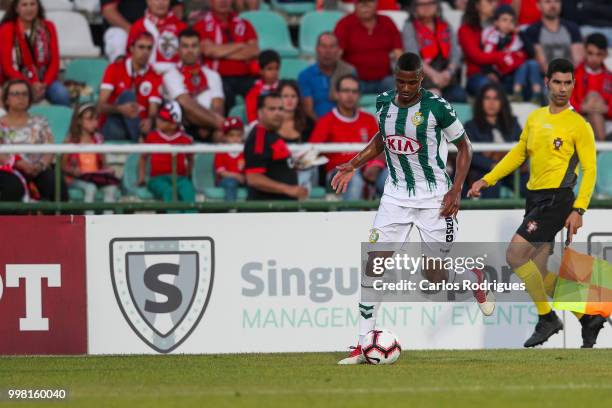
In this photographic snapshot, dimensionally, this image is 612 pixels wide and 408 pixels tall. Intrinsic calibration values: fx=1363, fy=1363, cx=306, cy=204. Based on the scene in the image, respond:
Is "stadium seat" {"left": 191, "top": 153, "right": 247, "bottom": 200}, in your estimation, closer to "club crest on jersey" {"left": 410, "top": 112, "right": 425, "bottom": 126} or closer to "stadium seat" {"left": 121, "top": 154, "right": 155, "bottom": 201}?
"stadium seat" {"left": 121, "top": 154, "right": 155, "bottom": 201}

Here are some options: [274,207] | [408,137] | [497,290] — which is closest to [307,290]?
[274,207]

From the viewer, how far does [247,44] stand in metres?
15.6

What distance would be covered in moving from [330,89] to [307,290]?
3.32 metres

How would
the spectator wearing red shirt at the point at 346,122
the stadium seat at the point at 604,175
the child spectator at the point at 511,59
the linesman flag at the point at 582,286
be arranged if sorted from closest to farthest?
the linesman flag at the point at 582,286 < the stadium seat at the point at 604,175 < the spectator wearing red shirt at the point at 346,122 < the child spectator at the point at 511,59

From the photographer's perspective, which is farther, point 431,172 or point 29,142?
point 29,142

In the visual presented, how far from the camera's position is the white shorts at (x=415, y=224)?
408 inches

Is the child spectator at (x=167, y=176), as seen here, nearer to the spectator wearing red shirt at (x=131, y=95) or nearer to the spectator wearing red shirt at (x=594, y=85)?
the spectator wearing red shirt at (x=131, y=95)

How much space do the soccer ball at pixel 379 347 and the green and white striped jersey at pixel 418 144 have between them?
1.06m

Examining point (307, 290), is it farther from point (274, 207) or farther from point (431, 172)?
point (431, 172)

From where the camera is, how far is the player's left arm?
10.1 m

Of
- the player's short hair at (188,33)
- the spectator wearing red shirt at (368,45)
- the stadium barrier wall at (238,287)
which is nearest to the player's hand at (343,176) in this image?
the stadium barrier wall at (238,287)

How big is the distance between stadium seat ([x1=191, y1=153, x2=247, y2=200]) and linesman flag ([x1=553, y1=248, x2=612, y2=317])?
3117 mm

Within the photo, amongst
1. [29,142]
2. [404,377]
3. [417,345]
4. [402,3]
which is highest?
[402,3]

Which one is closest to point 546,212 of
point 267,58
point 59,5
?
point 267,58
